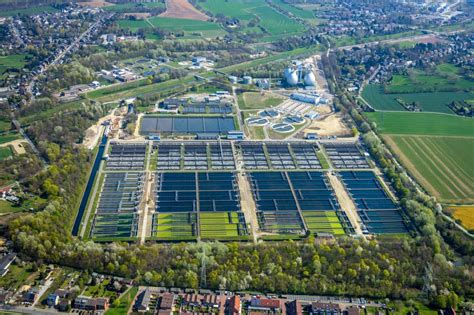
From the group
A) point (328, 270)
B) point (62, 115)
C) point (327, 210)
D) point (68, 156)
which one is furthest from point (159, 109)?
point (328, 270)

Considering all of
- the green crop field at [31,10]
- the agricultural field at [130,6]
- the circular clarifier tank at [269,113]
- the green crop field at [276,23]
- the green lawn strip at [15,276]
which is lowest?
the circular clarifier tank at [269,113]

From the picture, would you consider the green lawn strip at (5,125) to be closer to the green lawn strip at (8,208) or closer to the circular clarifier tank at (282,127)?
the green lawn strip at (8,208)

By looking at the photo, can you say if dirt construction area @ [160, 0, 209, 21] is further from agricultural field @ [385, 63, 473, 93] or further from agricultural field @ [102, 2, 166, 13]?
agricultural field @ [385, 63, 473, 93]

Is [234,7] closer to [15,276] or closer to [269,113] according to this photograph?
[269,113]

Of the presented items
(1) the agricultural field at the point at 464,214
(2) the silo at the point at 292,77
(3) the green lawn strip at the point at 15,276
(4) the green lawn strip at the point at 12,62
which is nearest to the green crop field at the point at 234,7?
(2) the silo at the point at 292,77

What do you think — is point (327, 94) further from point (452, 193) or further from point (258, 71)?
point (452, 193)

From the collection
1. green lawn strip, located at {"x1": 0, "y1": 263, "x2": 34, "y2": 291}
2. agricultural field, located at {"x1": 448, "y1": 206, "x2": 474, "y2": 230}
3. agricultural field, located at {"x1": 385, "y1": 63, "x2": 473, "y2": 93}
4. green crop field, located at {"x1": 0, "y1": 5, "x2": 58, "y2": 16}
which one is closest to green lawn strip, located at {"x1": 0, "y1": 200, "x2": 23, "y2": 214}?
green lawn strip, located at {"x1": 0, "y1": 263, "x2": 34, "y2": 291}

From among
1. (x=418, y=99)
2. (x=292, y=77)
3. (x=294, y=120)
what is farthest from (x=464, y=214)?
(x=292, y=77)
